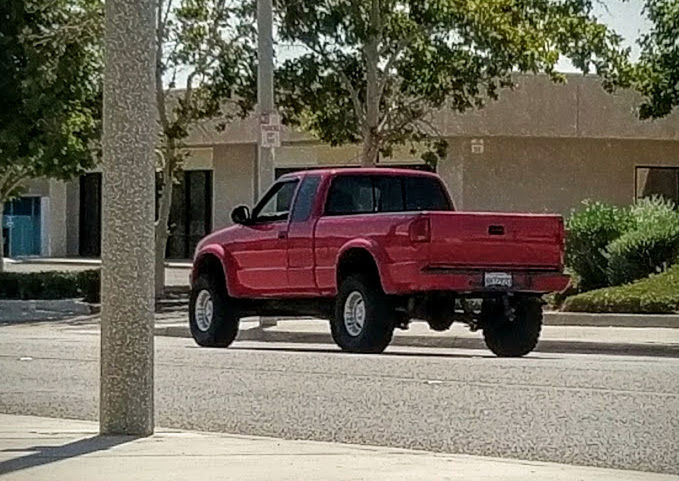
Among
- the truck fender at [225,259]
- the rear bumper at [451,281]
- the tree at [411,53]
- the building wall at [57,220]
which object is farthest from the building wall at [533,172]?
the rear bumper at [451,281]

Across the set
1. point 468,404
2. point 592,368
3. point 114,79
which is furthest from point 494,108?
point 114,79

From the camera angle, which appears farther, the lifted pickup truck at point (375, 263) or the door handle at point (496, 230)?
the door handle at point (496, 230)

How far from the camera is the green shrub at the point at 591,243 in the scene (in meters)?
29.3

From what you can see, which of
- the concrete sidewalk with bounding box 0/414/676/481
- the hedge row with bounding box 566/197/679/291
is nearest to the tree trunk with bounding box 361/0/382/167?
the hedge row with bounding box 566/197/679/291

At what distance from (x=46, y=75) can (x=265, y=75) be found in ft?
28.7

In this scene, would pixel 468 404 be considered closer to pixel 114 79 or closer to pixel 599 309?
pixel 114 79

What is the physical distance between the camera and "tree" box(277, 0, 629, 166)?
31.2 m

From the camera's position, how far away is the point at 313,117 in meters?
35.2

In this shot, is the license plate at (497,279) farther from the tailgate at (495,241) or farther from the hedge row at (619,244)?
the hedge row at (619,244)

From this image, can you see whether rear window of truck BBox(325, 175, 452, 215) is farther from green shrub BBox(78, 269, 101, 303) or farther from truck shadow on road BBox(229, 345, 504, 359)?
green shrub BBox(78, 269, 101, 303)

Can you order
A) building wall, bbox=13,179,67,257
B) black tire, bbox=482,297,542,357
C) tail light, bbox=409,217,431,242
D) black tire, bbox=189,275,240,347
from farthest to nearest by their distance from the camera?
1. building wall, bbox=13,179,67,257
2. black tire, bbox=189,275,240,347
3. black tire, bbox=482,297,542,357
4. tail light, bbox=409,217,431,242

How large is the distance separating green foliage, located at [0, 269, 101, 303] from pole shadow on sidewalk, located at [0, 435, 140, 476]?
22.9 m

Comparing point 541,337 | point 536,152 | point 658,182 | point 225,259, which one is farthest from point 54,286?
point 658,182

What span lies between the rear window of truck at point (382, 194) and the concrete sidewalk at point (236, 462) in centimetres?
906
